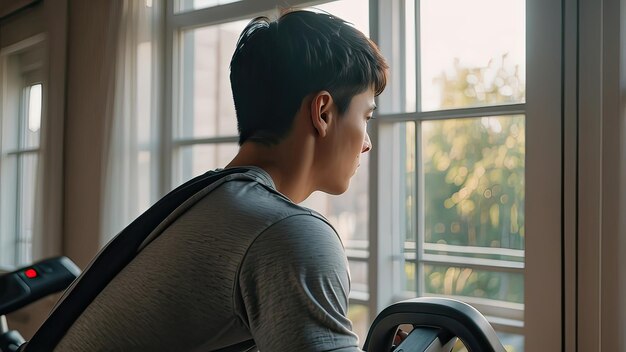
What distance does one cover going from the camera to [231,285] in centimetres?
65

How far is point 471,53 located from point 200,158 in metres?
1.31

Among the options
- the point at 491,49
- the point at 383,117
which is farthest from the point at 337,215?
the point at 491,49

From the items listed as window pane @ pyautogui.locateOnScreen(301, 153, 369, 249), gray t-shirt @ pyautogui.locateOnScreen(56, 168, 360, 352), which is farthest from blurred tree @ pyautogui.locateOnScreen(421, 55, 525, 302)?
gray t-shirt @ pyautogui.locateOnScreen(56, 168, 360, 352)

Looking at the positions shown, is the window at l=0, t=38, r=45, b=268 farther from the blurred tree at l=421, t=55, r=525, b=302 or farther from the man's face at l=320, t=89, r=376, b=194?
the man's face at l=320, t=89, r=376, b=194

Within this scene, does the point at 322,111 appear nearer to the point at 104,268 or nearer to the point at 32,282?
the point at 104,268

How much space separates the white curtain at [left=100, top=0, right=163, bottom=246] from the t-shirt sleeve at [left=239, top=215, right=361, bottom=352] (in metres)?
2.25

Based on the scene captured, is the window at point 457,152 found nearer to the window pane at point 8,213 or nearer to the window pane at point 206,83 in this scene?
the window pane at point 206,83

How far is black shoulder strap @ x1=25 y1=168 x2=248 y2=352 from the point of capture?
0.75 m

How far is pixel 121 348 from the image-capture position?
696 mm

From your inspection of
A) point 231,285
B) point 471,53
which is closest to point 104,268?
point 231,285

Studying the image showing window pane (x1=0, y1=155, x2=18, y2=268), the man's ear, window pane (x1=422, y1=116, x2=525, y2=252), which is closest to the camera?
the man's ear

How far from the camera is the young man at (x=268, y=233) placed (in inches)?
24.0

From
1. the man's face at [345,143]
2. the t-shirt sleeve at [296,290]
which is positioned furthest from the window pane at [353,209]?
the t-shirt sleeve at [296,290]

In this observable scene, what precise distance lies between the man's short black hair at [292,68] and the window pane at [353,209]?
1374 millimetres
